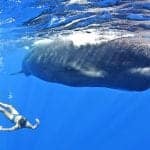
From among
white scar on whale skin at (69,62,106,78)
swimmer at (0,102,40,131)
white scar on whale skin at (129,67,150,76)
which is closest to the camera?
white scar on whale skin at (129,67,150,76)

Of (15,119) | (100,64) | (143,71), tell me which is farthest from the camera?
(15,119)

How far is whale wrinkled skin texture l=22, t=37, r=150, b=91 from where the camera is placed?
402 cm

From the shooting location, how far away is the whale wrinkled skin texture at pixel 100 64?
4.02 meters

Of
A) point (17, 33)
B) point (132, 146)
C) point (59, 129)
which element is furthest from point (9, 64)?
point (132, 146)

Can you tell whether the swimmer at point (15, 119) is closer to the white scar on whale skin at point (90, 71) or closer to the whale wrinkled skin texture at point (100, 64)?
the whale wrinkled skin texture at point (100, 64)

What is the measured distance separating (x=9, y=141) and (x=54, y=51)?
170 feet

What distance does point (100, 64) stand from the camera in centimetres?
443

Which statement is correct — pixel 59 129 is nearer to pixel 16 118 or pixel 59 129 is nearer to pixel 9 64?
pixel 9 64

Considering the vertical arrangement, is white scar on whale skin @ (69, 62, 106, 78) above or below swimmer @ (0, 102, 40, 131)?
above

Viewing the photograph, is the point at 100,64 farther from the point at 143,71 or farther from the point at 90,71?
the point at 143,71

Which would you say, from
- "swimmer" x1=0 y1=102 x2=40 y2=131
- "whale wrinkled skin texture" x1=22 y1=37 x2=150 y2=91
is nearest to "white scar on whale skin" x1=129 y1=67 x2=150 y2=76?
"whale wrinkled skin texture" x1=22 y1=37 x2=150 y2=91

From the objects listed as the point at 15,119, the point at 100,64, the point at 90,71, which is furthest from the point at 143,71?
the point at 15,119

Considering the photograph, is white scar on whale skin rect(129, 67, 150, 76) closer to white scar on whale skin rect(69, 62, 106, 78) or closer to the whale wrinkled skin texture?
the whale wrinkled skin texture

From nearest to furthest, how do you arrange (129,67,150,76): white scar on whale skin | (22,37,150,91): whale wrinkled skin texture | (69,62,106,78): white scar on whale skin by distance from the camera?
(129,67,150,76): white scar on whale skin < (22,37,150,91): whale wrinkled skin texture < (69,62,106,78): white scar on whale skin
